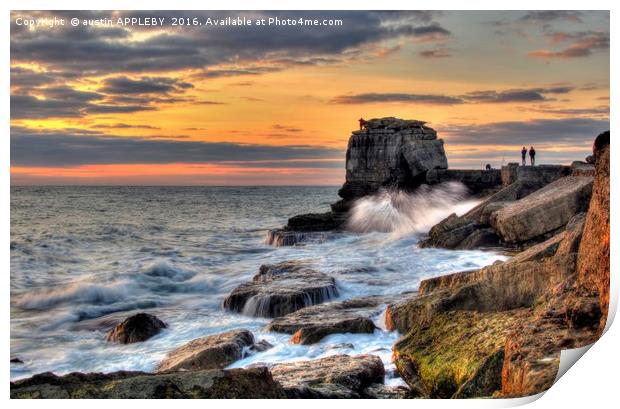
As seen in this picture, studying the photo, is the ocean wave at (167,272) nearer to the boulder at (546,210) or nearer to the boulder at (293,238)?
the boulder at (546,210)

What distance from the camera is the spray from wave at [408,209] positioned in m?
28.5

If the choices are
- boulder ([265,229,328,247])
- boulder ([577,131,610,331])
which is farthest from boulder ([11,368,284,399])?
boulder ([265,229,328,247])

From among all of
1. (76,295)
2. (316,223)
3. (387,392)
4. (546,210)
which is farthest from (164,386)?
(316,223)

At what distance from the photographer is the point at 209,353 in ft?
32.6

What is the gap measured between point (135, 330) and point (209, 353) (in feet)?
8.60

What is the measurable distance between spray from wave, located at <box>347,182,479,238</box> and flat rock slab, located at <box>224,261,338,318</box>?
11.3m

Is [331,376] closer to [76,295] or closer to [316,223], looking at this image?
[76,295]

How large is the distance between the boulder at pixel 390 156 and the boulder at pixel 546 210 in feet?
57.2

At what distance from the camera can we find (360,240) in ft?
87.8

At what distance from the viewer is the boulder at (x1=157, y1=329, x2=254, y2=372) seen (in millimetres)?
9805

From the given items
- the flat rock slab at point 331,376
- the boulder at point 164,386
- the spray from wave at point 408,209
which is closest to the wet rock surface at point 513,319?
the flat rock slab at point 331,376

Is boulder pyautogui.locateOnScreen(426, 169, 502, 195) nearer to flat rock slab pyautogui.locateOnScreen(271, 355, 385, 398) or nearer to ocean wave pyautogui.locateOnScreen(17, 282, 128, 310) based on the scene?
ocean wave pyautogui.locateOnScreen(17, 282, 128, 310)

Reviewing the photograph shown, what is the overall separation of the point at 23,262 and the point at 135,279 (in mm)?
3552

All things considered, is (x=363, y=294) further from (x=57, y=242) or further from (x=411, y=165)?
(x=411, y=165)
